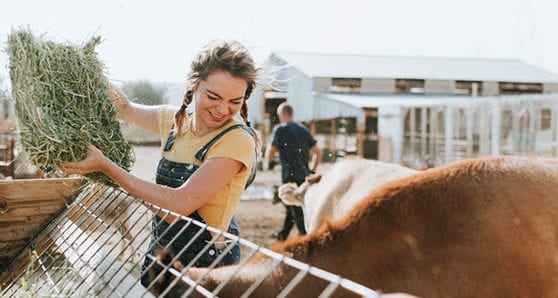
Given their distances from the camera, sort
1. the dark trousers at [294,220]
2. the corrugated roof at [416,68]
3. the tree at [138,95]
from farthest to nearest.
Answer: the corrugated roof at [416,68] < the dark trousers at [294,220] < the tree at [138,95]

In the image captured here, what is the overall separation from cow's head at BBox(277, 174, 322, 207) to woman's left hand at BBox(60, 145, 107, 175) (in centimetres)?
490

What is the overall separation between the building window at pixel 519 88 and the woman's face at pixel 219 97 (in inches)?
1388

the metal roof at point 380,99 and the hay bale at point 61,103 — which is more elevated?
the metal roof at point 380,99

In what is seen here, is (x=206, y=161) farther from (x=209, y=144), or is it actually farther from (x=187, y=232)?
(x=187, y=232)

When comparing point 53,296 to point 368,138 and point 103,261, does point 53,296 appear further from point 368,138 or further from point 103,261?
point 368,138

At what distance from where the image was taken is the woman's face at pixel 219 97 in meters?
2.70

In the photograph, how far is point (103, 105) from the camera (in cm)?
289

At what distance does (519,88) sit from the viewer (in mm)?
36156

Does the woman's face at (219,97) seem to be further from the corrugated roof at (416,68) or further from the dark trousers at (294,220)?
the corrugated roof at (416,68)

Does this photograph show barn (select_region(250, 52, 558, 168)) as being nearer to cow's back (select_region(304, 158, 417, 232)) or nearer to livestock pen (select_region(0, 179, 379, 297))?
cow's back (select_region(304, 158, 417, 232))

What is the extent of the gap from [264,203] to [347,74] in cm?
2108

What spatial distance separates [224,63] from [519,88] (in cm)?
3683

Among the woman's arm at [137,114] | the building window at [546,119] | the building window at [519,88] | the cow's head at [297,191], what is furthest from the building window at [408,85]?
the woman's arm at [137,114]

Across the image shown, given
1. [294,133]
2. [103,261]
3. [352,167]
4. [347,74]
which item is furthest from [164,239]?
[347,74]
